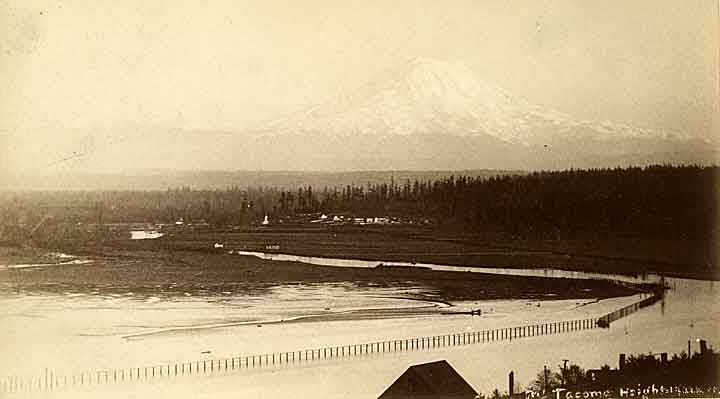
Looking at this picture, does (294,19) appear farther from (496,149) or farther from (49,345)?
(49,345)

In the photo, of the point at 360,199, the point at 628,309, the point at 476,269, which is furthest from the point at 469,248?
the point at 628,309

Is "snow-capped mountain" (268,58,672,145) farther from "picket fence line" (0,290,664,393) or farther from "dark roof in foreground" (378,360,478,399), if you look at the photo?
"dark roof in foreground" (378,360,478,399)

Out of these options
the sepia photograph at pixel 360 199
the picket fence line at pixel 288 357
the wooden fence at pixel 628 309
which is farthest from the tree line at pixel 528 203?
the picket fence line at pixel 288 357

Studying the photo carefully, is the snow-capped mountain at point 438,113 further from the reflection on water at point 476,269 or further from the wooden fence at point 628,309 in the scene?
the wooden fence at point 628,309

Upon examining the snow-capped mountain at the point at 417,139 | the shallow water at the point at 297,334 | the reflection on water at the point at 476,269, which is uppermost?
the snow-capped mountain at the point at 417,139

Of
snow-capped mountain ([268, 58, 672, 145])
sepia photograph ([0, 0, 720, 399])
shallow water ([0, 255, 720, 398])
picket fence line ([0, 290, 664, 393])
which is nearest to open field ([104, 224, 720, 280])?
sepia photograph ([0, 0, 720, 399])

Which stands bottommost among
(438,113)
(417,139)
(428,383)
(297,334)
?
(428,383)

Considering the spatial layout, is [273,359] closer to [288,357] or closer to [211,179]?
[288,357]

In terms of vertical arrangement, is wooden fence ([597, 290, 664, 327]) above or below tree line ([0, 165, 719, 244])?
below
